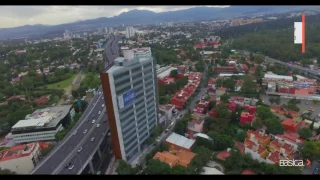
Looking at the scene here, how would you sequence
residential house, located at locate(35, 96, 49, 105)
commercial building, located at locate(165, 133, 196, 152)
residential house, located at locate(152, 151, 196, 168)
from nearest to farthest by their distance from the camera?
residential house, located at locate(152, 151, 196, 168), commercial building, located at locate(165, 133, 196, 152), residential house, located at locate(35, 96, 49, 105)

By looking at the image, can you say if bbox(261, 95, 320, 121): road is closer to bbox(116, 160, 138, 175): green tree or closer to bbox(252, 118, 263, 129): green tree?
bbox(252, 118, 263, 129): green tree

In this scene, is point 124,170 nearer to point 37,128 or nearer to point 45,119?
point 37,128

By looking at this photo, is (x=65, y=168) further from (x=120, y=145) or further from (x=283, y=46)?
(x=283, y=46)

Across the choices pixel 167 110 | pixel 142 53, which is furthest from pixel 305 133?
pixel 142 53

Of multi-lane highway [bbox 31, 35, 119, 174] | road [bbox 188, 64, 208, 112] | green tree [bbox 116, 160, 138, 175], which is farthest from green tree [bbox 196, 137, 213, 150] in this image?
multi-lane highway [bbox 31, 35, 119, 174]
